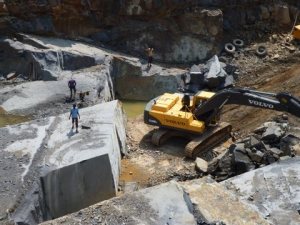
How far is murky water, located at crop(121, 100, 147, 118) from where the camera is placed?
18016 mm

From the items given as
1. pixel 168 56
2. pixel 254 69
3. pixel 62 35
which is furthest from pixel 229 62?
pixel 62 35

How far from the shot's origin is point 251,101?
40.6 ft

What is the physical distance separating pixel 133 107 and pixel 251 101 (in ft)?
23.4

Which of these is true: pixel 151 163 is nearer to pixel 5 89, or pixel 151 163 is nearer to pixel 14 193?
pixel 14 193

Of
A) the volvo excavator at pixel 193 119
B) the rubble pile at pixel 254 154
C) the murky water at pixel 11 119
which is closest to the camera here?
the rubble pile at pixel 254 154

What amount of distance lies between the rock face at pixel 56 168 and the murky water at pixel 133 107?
213 inches

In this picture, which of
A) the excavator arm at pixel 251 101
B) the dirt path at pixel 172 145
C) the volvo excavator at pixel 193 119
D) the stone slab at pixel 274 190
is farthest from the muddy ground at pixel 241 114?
the stone slab at pixel 274 190

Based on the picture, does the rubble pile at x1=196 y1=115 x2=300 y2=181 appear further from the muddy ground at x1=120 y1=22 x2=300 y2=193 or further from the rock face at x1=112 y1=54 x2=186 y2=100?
the rock face at x1=112 y1=54 x2=186 y2=100

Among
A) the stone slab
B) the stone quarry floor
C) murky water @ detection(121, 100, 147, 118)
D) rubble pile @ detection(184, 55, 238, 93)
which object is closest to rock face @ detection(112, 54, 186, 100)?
murky water @ detection(121, 100, 147, 118)

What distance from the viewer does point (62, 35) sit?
1945 cm

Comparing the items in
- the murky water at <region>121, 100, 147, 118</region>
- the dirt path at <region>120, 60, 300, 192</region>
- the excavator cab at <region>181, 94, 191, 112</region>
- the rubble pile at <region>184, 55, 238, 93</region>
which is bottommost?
the murky water at <region>121, 100, 147, 118</region>

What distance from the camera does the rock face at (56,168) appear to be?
9898mm

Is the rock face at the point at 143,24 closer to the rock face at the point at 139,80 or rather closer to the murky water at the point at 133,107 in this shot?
the rock face at the point at 139,80

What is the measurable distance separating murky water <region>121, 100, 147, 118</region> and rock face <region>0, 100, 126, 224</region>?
5423 mm
